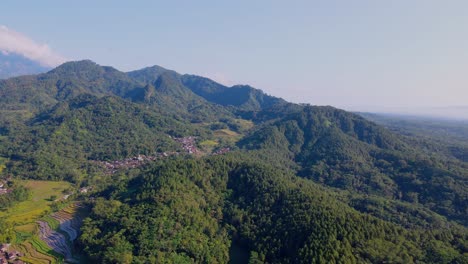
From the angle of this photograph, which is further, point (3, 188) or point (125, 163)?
point (125, 163)

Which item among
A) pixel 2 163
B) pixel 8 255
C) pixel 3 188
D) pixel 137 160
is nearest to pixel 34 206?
pixel 3 188

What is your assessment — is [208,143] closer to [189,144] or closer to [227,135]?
[189,144]

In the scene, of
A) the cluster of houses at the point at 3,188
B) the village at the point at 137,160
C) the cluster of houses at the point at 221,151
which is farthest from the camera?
the cluster of houses at the point at 221,151

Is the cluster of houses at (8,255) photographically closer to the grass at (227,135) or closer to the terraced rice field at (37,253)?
the terraced rice field at (37,253)

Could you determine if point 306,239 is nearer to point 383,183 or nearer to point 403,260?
point 403,260

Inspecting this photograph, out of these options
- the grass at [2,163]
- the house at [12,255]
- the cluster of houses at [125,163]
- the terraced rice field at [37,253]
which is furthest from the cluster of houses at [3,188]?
the house at [12,255]

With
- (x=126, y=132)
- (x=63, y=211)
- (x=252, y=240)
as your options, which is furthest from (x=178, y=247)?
(x=126, y=132)

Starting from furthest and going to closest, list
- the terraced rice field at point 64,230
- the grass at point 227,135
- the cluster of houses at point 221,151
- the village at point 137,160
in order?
1. the grass at point 227,135
2. the cluster of houses at point 221,151
3. the village at point 137,160
4. the terraced rice field at point 64,230
